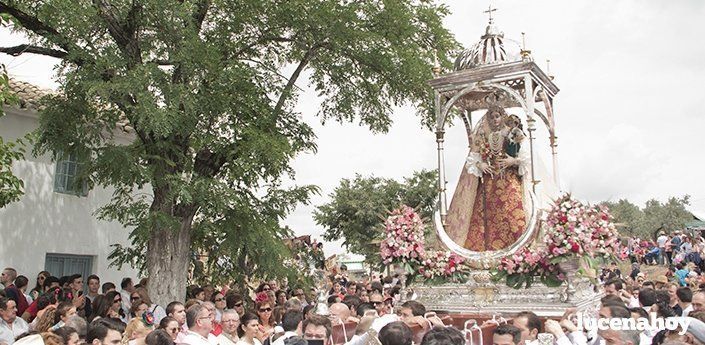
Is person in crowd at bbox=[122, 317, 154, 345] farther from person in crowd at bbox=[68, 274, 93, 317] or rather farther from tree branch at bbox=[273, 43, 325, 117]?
tree branch at bbox=[273, 43, 325, 117]

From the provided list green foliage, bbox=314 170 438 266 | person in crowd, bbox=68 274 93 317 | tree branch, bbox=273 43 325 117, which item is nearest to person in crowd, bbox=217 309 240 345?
person in crowd, bbox=68 274 93 317

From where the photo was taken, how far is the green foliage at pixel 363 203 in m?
39.1

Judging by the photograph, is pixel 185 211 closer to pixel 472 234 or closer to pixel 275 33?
pixel 275 33

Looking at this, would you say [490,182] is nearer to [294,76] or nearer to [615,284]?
[615,284]

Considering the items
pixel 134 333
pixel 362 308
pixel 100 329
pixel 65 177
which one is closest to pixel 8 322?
pixel 134 333

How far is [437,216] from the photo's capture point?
10992 mm

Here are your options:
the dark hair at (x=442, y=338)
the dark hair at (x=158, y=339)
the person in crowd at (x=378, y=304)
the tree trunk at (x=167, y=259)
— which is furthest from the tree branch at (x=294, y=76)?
the dark hair at (x=442, y=338)

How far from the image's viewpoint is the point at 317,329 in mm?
4875

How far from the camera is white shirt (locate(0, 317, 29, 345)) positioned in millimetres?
7336

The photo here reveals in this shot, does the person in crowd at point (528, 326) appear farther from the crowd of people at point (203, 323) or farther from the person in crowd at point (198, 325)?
the person in crowd at point (198, 325)

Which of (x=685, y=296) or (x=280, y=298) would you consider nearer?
(x=685, y=296)

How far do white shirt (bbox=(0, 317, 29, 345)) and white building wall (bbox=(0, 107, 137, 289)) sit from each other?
7.01m

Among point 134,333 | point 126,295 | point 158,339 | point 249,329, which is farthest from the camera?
point 126,295

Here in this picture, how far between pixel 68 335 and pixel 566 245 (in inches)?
263
